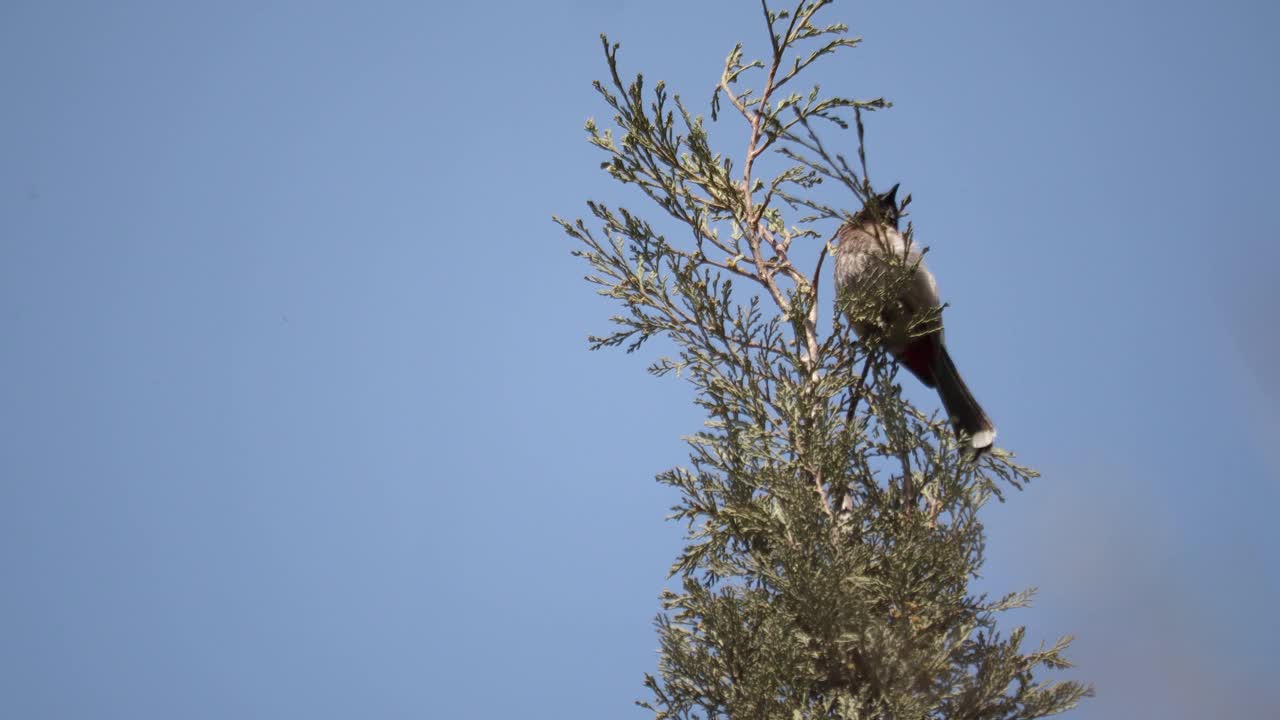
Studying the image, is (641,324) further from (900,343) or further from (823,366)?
(900,343)

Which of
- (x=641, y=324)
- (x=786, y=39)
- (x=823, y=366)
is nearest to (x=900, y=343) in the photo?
(x=823, y=366)

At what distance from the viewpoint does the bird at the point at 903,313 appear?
3.55 meters

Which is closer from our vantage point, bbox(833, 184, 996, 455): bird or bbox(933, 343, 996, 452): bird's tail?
bbox(833, 184, 996, 455): bird

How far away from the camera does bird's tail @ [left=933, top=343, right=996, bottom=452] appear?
4.24 metres

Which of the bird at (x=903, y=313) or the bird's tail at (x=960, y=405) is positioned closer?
the bird at (x=903, y=313)

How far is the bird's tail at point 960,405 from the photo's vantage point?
13.9 ft

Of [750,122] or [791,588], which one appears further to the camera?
[750,122]

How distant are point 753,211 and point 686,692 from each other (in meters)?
2.08

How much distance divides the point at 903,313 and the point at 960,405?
2.68 ft

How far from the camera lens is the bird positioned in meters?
3.55

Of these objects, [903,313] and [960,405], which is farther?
[960,405]

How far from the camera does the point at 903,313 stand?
12.5 ft

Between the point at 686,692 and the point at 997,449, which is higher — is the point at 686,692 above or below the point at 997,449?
below

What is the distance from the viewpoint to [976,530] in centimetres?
331
